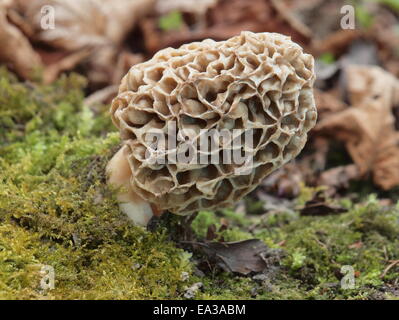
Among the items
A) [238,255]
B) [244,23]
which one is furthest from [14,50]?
[238,255]

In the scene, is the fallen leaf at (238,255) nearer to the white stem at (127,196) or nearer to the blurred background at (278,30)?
the white stem at (127,196)

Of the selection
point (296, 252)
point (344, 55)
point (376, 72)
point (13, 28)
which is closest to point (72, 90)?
point (13, 28)

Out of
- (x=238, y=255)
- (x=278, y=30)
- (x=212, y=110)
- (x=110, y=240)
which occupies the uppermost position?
(x=278, y=30)

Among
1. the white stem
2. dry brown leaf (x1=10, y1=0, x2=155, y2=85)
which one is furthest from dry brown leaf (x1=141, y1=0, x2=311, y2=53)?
the white stem

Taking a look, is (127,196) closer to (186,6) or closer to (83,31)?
(83,31)

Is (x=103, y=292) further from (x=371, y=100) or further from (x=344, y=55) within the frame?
(x=344, y=55)

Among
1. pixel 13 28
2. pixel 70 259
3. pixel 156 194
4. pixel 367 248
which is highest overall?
pixel 13 28
